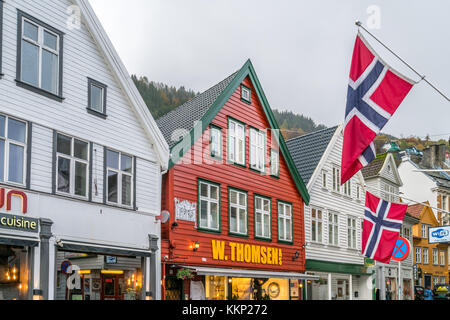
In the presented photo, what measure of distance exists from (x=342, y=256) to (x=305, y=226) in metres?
4.34

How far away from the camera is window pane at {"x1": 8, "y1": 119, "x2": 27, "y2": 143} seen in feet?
50.5

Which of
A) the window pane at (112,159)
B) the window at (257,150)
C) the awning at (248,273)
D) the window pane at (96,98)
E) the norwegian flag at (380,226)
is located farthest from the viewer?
the window at (257,150)

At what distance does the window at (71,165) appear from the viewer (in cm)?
1686

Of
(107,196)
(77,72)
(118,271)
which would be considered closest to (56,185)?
(107,196)

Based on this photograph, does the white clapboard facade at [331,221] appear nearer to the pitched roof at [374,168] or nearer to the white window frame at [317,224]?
the white window frame at [317,224]

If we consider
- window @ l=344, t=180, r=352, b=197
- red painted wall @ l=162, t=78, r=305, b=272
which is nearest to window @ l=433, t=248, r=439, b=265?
window @ l=344, t=180, r=352, b=197

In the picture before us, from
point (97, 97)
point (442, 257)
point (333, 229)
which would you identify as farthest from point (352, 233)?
point (442, 257)

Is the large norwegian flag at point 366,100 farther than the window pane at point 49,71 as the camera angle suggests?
No

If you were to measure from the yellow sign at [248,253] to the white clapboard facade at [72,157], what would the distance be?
3527mm

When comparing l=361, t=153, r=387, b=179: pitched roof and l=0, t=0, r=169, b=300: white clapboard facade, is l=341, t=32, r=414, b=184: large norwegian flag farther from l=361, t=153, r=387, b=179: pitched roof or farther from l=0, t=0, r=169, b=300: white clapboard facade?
l=361, t=153, r=387, b=179: pitched roof

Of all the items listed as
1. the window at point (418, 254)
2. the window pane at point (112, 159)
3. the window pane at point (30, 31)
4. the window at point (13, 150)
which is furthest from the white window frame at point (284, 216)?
the window at point (418, 254)

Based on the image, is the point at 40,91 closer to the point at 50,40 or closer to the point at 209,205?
the point at 50,40
